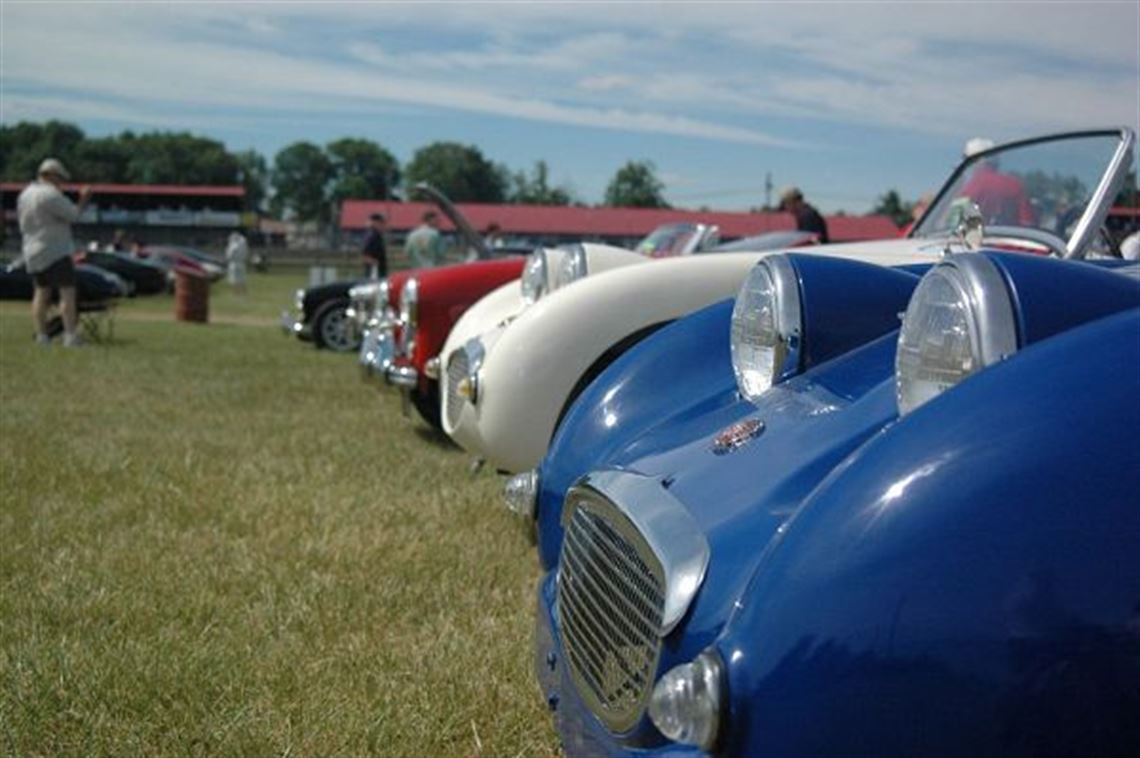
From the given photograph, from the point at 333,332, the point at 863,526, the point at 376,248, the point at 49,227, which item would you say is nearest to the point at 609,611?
the point at 863,526

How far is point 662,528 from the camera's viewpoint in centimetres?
194

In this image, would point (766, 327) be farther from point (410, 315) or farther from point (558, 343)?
point (410, 315)

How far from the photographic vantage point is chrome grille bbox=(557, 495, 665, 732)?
1.88 meters

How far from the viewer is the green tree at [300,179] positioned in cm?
11675

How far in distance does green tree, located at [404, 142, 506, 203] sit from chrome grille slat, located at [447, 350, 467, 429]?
10031 cm

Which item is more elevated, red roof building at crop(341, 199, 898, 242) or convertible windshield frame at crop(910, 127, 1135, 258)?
convertible windshield frame at crop(910, 127, 1135, 258)

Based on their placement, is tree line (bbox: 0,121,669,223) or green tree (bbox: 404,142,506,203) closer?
tree line (bbox: 0,121,669,223)

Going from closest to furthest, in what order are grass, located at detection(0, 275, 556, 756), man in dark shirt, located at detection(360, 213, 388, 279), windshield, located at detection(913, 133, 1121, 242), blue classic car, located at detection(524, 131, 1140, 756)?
blue classic car, located at detection(524, 131, 1140, 756)
grass, located at detection(0, 275, 556, 756)
windshield, located at detection(913, 133, 1121, 242)
man in dark shirt, located at detection(360, 213, 388, 279)

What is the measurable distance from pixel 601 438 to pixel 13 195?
6226 centimetres

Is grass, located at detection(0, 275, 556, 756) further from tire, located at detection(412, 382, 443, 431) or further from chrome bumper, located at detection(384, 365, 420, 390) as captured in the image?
chrome bumper, located at detection(384, 365, 420, 390)

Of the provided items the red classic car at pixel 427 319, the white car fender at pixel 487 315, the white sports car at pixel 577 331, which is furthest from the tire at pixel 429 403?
the white sports car at pixel 577 331

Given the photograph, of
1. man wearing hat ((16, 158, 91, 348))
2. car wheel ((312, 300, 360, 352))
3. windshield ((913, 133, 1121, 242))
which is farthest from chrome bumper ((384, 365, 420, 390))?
car wheel ((312, 300, 360, 352))

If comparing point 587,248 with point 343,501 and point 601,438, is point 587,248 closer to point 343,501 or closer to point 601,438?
point 343,501

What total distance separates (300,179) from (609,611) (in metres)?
120
